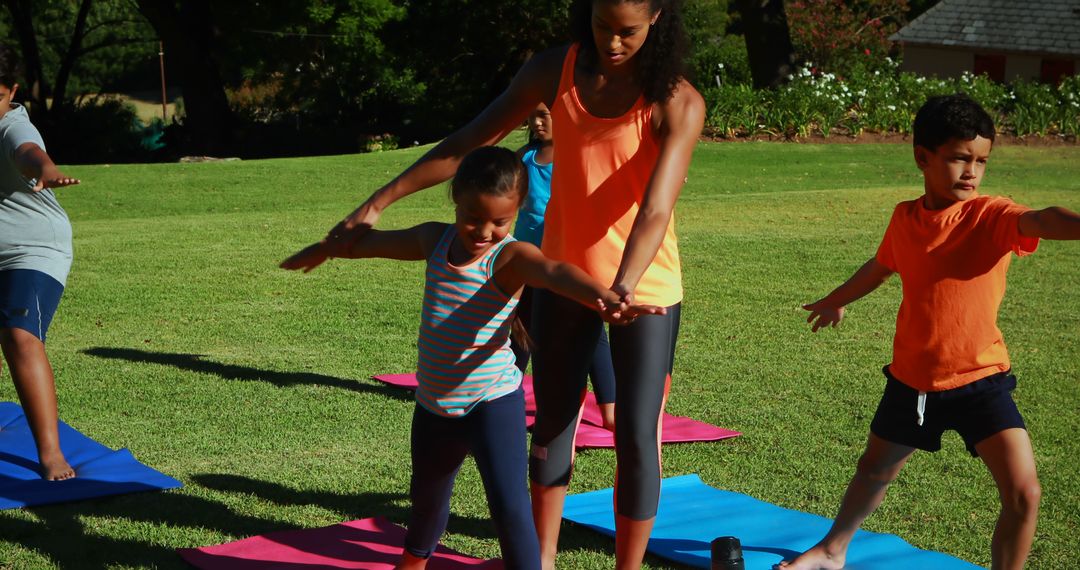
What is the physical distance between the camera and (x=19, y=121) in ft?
17.0

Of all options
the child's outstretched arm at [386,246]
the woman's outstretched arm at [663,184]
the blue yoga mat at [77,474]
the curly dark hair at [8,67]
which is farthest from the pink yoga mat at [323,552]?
the curly dark hair at [8,67]

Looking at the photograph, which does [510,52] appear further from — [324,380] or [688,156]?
[688,156]

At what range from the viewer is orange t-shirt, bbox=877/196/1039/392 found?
12.6 ft

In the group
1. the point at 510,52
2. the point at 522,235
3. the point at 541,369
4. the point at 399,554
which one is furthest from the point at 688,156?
the point at 510,52

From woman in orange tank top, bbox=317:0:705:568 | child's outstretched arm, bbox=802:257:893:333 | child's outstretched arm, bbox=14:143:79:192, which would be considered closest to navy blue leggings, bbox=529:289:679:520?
woman in orange tank top, bbox=317:0:705:568

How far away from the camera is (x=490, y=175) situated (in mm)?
3564

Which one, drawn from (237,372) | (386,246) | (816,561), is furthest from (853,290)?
(237,372)

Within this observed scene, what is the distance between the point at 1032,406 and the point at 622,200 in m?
3.92

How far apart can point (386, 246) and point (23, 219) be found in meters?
2.30

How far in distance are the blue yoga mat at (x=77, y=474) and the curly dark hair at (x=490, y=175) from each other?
2.27 metres

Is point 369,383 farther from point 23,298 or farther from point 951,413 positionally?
point 951,413

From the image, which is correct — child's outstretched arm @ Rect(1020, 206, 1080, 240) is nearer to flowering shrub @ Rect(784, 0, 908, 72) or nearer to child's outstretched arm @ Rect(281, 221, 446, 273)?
child's outstretched arm @ Rect(281, 221, 446, 273)

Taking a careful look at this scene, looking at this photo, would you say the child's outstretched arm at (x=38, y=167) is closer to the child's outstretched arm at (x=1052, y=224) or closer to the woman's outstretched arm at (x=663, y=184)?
the woman's outstretched arm at (x=663, y=184)

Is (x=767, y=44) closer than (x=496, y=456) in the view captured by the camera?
No
